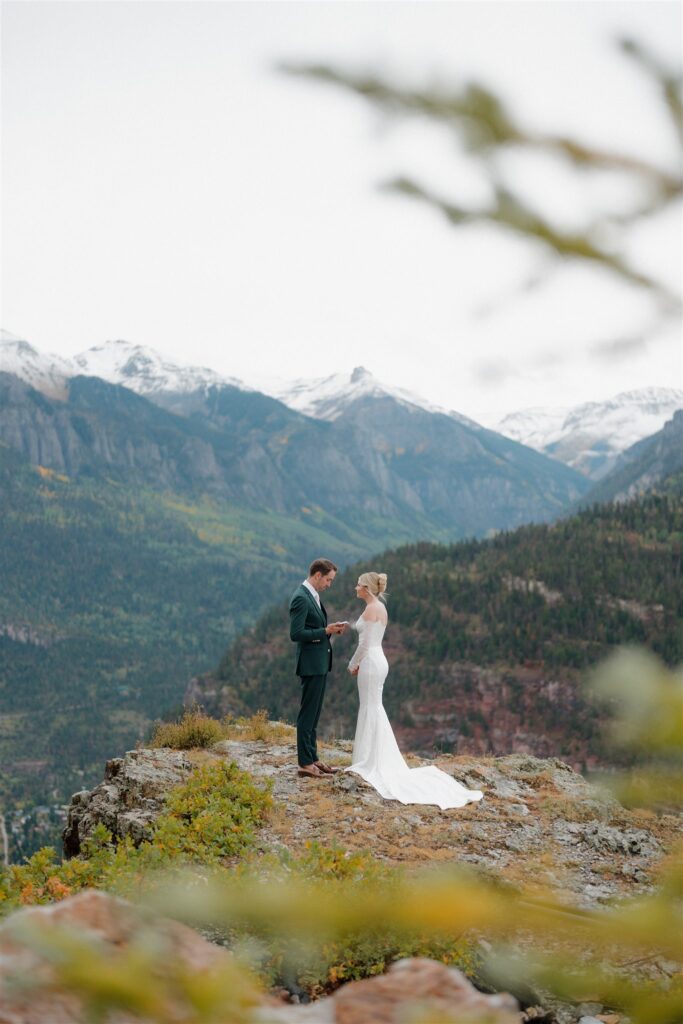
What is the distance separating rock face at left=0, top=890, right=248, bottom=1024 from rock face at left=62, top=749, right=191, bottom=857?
742 centimetres

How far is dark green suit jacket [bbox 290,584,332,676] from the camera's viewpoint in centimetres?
927

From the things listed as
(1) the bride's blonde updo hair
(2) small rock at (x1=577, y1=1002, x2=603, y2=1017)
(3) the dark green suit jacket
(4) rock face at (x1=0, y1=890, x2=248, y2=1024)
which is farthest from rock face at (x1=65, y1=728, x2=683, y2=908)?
(4) rock face at (x1=0, y1=890, x2=248, y2=1024)

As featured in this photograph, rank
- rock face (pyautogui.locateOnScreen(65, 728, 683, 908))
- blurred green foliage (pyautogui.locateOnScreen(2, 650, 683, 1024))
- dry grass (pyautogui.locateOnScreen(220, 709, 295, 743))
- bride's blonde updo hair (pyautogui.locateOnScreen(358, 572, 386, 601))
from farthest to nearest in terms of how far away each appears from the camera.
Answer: dry grass (pyautogui.locateOnScreen(220, 709, 295, 743))
bride's blonde updo hair (pyautogui.locateOnScreen(358, 572, 386, 601))
rock face (pyautogui.locateOnScreen(65, 728, 683, 908))
blurred green foliage (pyautogui.locateOnScreen(2, 650, 683, 1024))

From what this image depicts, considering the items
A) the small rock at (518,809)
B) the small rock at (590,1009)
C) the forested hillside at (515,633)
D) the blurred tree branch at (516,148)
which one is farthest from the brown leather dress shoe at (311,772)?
the forested hillside at (515,633)

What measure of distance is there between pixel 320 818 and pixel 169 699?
169536 millimetres

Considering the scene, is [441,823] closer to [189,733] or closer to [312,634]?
[312,634]

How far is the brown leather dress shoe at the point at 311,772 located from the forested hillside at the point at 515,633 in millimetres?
70490

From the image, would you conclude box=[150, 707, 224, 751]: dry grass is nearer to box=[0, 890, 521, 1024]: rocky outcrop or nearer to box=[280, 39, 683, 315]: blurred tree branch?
box=[0, 890, 521, 1024]: rocky outcrop

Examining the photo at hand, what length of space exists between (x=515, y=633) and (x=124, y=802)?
89.7m

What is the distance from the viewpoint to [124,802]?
30.0 ft

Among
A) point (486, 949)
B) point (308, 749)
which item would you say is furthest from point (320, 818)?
point (486, 949)

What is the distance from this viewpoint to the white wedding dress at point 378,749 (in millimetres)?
9953

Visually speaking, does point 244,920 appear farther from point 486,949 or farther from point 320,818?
point 320,818

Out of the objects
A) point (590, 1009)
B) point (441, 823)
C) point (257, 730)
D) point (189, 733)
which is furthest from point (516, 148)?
point (257, 730)
